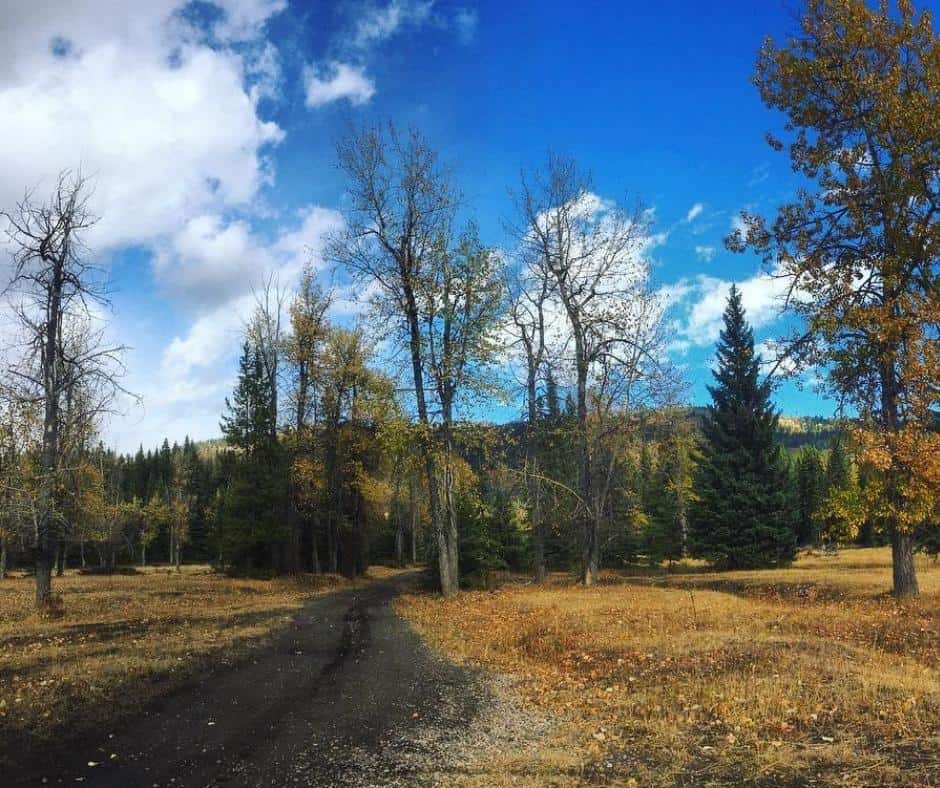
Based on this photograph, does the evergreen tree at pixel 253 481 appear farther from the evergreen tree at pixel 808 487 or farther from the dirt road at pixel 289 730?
the evergreen tree at pixel 808 487

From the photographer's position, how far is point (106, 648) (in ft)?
38.3

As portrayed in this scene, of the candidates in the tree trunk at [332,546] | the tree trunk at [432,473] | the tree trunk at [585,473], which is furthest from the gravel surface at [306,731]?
the tree trunk at [332,546]

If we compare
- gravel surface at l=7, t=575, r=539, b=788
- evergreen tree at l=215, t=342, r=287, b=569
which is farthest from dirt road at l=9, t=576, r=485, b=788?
evergreen tree at l=215, t=342, r=287, b=569

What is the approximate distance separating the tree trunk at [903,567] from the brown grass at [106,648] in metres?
15.5

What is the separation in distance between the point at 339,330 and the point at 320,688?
1159 inches

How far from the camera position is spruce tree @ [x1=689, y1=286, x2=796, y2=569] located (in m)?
35.4

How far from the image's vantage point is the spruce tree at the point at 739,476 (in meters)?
35.4

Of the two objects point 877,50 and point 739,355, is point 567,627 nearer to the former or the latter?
Result: point 877,50

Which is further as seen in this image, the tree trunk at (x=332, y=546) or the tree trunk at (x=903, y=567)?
the tree trunk at (x=332, y=546)

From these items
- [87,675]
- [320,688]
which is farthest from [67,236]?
[320,688]

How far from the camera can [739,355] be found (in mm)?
37281

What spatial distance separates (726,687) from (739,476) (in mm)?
30921

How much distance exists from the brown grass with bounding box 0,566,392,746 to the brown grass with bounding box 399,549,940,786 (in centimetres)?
480

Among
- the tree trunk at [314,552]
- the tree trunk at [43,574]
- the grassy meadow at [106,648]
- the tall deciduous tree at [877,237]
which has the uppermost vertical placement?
the tall deciduous tree at [877,237]
